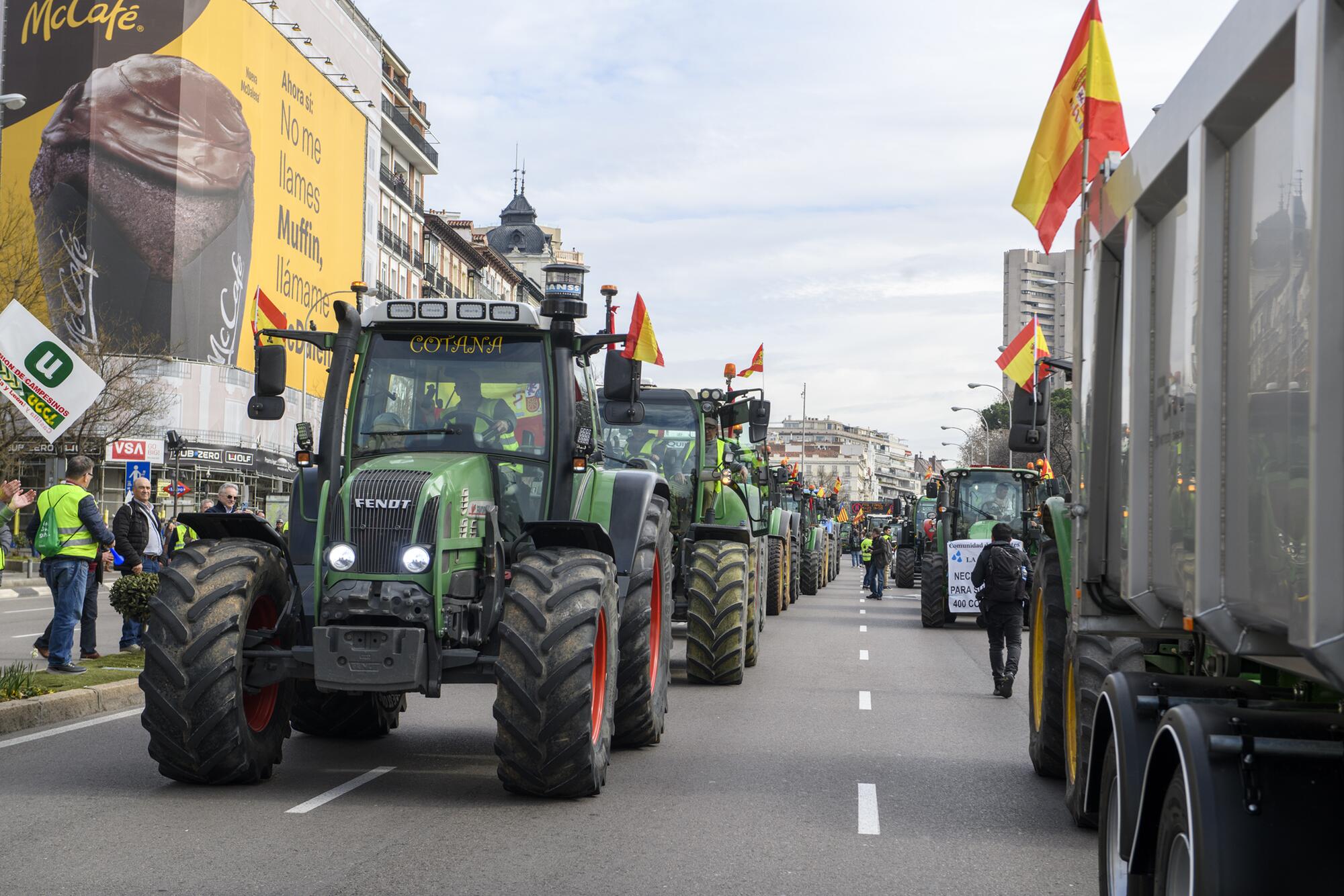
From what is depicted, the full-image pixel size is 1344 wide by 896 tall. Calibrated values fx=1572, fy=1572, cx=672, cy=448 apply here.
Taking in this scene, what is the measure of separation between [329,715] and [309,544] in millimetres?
1761

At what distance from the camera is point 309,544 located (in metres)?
Result: 9.47

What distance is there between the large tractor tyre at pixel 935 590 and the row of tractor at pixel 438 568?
1470cm

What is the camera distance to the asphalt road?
269 inches

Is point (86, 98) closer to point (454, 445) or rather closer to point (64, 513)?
point (64, 513)

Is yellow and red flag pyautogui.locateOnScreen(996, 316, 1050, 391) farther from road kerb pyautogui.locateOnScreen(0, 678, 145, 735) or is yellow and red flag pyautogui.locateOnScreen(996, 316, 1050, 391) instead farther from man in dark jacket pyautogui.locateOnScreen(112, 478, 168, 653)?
man in dark jacket pyautogui.locateOnScreen(112, 478, 168, 653)

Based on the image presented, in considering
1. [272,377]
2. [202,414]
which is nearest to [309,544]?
[272,377]

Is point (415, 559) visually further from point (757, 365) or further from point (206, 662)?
point (757, 365)

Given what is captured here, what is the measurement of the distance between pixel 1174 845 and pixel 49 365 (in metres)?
10.3

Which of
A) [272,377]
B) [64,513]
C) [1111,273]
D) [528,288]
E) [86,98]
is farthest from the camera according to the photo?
[528,288]

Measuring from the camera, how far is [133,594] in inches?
530

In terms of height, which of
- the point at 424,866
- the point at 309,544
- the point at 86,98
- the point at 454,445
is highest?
the point at 86,98

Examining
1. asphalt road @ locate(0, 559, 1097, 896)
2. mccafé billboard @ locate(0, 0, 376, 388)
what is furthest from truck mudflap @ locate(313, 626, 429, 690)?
mccafé billboard @ locate(0, 0, 376, 388)

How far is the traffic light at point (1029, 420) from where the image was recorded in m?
9.05

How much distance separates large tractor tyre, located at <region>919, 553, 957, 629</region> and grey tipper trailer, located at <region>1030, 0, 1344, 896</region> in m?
19.4
